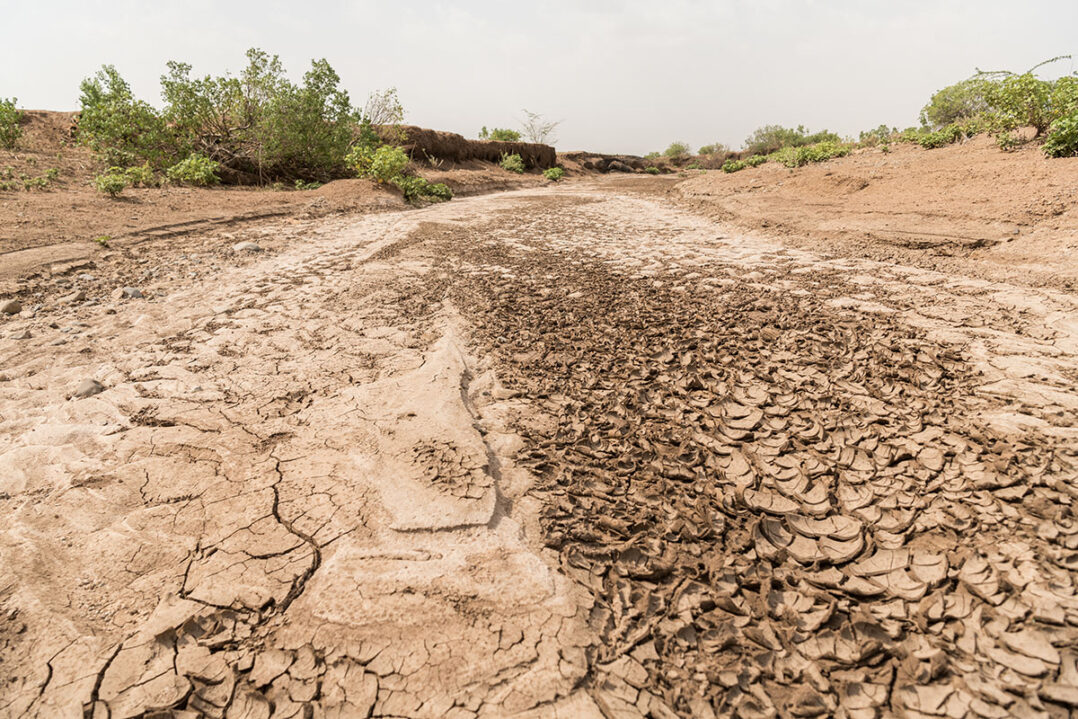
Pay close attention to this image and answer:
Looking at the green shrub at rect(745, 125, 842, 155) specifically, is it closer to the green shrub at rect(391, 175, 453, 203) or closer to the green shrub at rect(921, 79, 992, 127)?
the green shrub at rect(921, 79, 992, 127)

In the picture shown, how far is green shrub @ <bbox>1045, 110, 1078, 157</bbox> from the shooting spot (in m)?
4.71

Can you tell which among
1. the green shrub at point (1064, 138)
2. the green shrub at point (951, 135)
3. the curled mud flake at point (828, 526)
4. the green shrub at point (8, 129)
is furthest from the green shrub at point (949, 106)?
the green shrub at point (8, 129)

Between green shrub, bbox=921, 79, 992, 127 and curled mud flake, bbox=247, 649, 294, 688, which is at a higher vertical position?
green shrub, bbox=921, 79, 992, 127

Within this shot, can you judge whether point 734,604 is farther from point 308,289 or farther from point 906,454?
point 308,289

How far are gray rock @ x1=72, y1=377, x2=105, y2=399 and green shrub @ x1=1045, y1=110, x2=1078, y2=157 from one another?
336 inches

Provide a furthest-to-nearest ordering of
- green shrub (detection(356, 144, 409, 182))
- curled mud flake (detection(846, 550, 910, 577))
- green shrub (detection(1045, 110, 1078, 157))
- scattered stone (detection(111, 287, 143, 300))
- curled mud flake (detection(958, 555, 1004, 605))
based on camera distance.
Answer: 1. green shrub (detection(356, 144, 409, 182))
2. green shrub (detection(1045, 110, 1078, 157))
3. scattered stone (detection(111, 287, 143, 300))
4. curled mud flake (detection(846, 550, 910, 577))
5. curled mud flake (detection(958, 555, 1004, 605))

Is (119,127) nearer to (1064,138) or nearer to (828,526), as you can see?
(828,526)

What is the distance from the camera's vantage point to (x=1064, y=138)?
481cm

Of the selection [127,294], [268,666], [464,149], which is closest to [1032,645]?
[268,666]

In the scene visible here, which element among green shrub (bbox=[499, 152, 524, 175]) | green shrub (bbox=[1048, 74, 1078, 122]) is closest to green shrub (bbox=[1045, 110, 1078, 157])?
green shrub (bbox=[1048, 74, 1078, 122])

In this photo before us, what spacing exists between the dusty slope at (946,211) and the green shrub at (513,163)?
12184 millimetres

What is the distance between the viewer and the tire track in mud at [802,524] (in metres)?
1.01

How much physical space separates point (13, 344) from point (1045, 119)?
36.2ft

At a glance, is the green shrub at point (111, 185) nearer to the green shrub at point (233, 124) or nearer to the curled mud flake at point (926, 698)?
the green shrub at point (233, 124)
